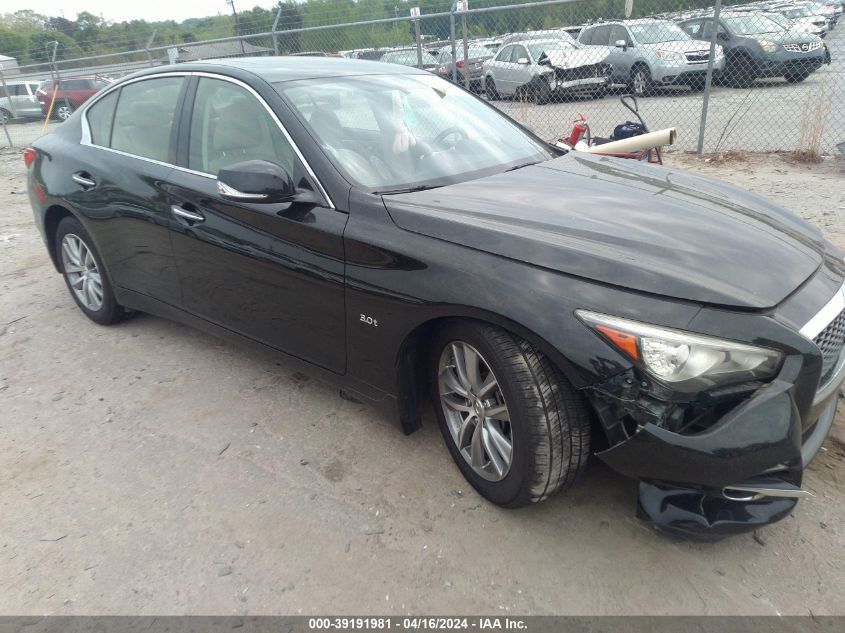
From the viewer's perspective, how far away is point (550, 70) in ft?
40.7

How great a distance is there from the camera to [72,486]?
9.16 feet

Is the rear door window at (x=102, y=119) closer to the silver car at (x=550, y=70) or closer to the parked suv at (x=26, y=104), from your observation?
the silver car at (x=550, y=70)

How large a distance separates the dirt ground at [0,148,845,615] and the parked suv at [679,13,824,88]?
41.5 feet

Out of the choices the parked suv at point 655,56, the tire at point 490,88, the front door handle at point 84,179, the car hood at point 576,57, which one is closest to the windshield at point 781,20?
the parked suv at point 655,56

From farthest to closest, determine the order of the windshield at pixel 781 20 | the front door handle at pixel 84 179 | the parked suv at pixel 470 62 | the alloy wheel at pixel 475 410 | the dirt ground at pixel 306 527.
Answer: the windshield at pixel 781 20 < the parked suv at pixel 470 62 < the front door handle at pixel 84 179 < the alloy wheel at pixel 475 410 < the dirt ground at pixel 306 527

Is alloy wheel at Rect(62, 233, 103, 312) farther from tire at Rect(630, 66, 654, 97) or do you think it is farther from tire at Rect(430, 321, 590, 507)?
tire at Rect(630, 66, 654, 97)

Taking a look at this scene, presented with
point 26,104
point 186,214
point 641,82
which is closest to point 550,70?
point 641,82

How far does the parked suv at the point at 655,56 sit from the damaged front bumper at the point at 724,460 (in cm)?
1183

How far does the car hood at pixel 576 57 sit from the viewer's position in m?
12.2

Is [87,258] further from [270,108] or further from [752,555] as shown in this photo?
[752,555]

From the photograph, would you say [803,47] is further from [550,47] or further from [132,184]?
[132,184]

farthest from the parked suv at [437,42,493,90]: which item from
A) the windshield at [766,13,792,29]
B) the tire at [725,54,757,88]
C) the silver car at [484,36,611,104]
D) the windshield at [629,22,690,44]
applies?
the windshield at [766,13,792,29]

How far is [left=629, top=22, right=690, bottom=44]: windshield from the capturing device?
13.1 metres

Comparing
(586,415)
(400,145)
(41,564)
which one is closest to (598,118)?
(400,145)
